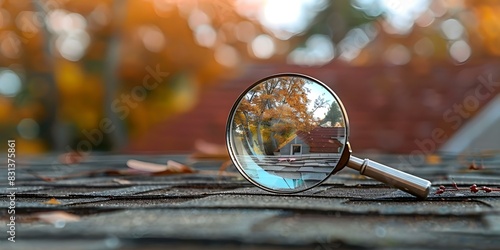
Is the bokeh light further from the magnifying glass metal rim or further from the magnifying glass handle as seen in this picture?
the magnifying glass handle

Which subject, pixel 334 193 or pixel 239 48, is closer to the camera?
pixel 334 193

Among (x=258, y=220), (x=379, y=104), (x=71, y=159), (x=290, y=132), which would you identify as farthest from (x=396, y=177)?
(x=379, y=104)

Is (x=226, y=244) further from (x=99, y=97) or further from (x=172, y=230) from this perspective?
(x=99, y=97)

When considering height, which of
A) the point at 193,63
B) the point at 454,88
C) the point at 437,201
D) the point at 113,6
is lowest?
the point at 437,201

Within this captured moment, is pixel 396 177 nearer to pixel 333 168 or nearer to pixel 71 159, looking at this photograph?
pixel 333 168

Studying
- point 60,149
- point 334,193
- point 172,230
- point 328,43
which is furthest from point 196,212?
point 328,43

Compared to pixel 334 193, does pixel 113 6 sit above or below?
above
